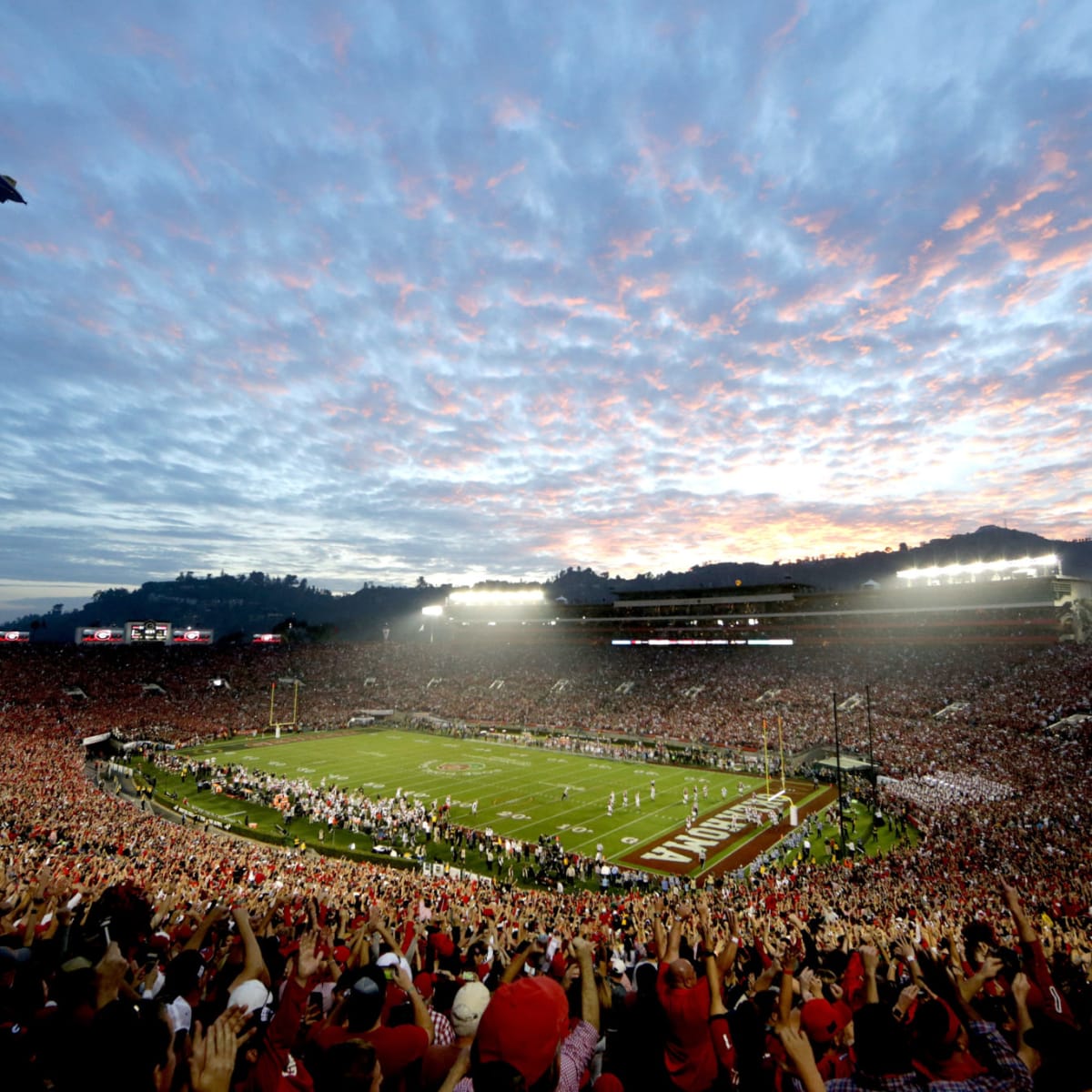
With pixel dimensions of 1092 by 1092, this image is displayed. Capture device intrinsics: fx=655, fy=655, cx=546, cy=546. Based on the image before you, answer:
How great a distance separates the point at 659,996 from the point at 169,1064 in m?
2.56

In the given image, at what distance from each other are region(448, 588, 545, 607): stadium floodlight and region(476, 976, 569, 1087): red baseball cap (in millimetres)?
97432

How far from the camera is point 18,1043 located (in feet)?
11.0

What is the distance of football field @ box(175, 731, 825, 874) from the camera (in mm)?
28625

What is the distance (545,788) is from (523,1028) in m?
37.3

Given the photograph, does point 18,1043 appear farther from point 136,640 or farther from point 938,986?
point 136,640

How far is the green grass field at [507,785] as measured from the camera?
29734 millimetres

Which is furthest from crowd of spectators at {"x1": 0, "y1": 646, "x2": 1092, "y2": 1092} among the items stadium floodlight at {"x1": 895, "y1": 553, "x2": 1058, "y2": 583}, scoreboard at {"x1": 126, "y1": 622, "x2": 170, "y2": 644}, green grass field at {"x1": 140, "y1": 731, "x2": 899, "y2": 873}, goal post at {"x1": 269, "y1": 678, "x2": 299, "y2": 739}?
scoreboard at {"x1": 126, "y1": 622, "x2": 170, "y2": 644}

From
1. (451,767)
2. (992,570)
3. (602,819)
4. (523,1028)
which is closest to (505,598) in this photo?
(451,767)

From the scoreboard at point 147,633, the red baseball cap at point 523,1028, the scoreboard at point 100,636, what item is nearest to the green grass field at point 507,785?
the red baseball cap at point 523,1028

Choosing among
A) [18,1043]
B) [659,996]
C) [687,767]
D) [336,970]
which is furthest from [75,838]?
[687,767]

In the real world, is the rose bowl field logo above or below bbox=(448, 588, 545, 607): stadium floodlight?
below

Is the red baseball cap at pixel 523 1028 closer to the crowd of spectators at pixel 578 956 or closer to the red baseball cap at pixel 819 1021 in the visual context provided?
the crowd of spectators at pixel 578 956

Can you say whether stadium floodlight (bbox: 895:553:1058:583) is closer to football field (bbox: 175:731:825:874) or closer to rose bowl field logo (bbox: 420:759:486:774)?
football field (bbox: 175:731:825:874)

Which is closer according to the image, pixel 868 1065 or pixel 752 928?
pixel 868 1065
